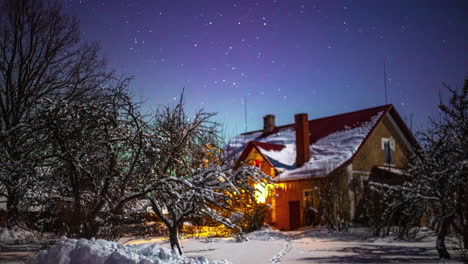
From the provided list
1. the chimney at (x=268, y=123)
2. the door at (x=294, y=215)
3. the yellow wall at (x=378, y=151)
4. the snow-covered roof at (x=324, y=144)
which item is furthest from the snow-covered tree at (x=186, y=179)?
the chimney at (x=268, y=123)

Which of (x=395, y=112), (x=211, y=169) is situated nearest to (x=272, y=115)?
(x=395, y=112)

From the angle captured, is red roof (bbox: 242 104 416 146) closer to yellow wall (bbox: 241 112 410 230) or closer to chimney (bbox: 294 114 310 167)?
yellow wall (bbox: 241 112 410 230)

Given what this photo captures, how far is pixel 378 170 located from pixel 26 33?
21.3 m

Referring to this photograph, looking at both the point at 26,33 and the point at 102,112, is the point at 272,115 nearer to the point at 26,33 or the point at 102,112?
the point at 26,33

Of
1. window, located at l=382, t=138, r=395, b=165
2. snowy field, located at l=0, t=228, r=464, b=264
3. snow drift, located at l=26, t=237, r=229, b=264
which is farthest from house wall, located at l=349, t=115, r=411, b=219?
snow drift, located at l=26, t=237, r=229, b=264

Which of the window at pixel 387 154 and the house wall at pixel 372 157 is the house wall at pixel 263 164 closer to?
the house wall at pixel 372 157

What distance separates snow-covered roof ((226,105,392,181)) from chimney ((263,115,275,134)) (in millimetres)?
2130

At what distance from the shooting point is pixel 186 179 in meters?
9.93

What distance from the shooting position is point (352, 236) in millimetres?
19484

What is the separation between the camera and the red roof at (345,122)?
28017 mm

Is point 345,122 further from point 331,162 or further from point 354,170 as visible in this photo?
point 331,162

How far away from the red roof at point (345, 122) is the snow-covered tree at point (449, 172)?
51.4 ft

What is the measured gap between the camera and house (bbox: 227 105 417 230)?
925 inches

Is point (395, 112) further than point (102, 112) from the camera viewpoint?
Yes
